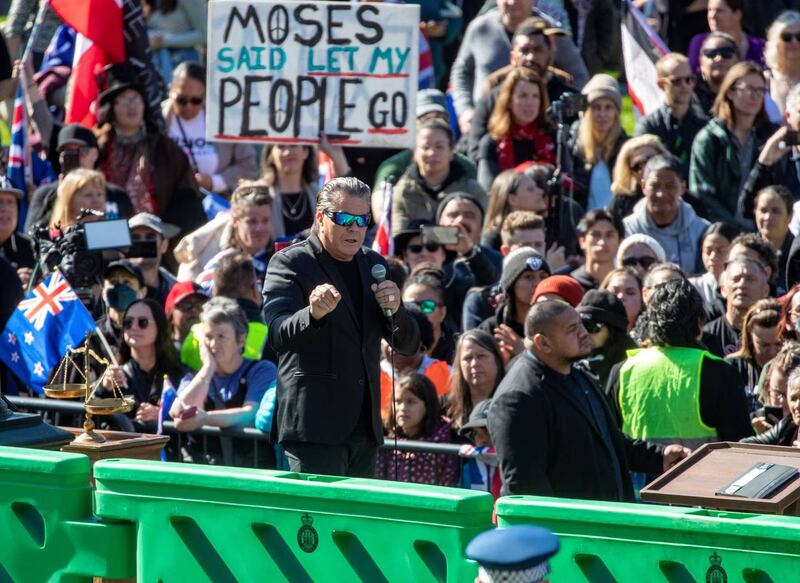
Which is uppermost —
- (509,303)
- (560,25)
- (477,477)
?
(560,25)

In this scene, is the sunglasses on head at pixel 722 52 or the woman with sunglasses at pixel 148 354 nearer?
the woman with sunglasses at pixel 148 354

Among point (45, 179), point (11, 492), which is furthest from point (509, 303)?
point (45, 179)

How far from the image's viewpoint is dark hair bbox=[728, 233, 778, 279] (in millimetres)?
10273

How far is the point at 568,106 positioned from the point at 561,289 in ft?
10.7

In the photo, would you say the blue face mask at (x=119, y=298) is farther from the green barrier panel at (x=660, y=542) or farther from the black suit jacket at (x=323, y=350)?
the green barrier panel at (x=660, y=542)

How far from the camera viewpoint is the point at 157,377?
10055 millimetres

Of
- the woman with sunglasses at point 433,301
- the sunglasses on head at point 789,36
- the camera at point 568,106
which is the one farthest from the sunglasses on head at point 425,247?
the sunglasses on head at point 789,36

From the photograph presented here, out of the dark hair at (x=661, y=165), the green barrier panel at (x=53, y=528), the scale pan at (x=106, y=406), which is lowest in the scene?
the green barrier panel at (x=53, y=528)

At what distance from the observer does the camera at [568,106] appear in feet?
40.1

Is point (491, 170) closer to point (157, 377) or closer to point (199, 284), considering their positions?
point (199, 284)

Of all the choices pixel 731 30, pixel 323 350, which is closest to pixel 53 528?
pixel 323 350

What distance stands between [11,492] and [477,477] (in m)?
2.92

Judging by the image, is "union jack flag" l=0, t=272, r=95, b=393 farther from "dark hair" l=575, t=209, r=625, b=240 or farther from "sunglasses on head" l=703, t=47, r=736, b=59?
"sunglasses on head" l=703, t=47, r=736, b=59

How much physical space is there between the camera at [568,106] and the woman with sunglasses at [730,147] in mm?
945
